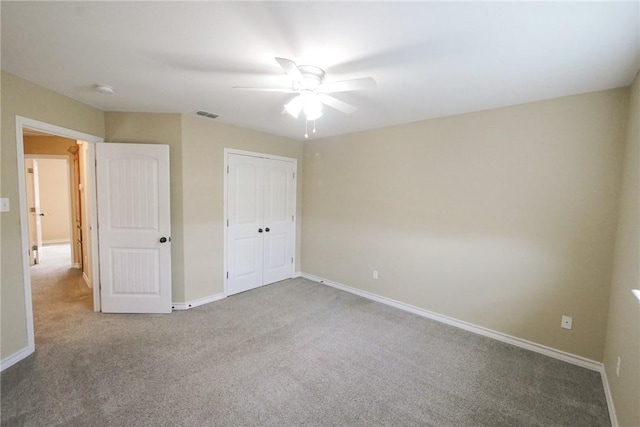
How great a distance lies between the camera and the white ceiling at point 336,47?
1412mm

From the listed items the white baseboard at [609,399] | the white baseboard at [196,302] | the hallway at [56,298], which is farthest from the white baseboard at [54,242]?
the white baseboard at [609,399]

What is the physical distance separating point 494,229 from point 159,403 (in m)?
3.34

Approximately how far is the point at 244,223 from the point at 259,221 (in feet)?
0.87

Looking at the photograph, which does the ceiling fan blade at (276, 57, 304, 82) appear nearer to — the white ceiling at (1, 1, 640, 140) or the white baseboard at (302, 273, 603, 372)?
the white ceiling at (1, 1, 640, 140)

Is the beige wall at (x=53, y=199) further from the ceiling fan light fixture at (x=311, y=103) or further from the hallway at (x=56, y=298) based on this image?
the ceiling fan light fixture at (x=311, y=103)

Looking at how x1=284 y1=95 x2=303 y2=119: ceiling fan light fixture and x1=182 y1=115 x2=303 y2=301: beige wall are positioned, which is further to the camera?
x1=182 y1=115 x2=303 y2=301: beige wall

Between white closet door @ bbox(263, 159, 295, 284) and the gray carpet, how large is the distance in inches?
52.6

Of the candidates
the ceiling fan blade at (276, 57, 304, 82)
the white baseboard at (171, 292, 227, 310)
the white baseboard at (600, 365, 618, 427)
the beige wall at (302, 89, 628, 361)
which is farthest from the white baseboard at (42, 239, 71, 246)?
the white baseboard at (600, 365, 618, 427)

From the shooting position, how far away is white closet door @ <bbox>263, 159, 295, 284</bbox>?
438cm

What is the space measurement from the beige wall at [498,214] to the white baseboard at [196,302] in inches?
75.8

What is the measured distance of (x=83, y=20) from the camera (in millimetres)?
1525

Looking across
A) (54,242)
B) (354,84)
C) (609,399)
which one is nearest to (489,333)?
(609,399)

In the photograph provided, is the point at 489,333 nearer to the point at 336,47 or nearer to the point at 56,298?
the point at 336,47

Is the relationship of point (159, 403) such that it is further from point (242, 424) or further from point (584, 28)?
point (584, 28)
